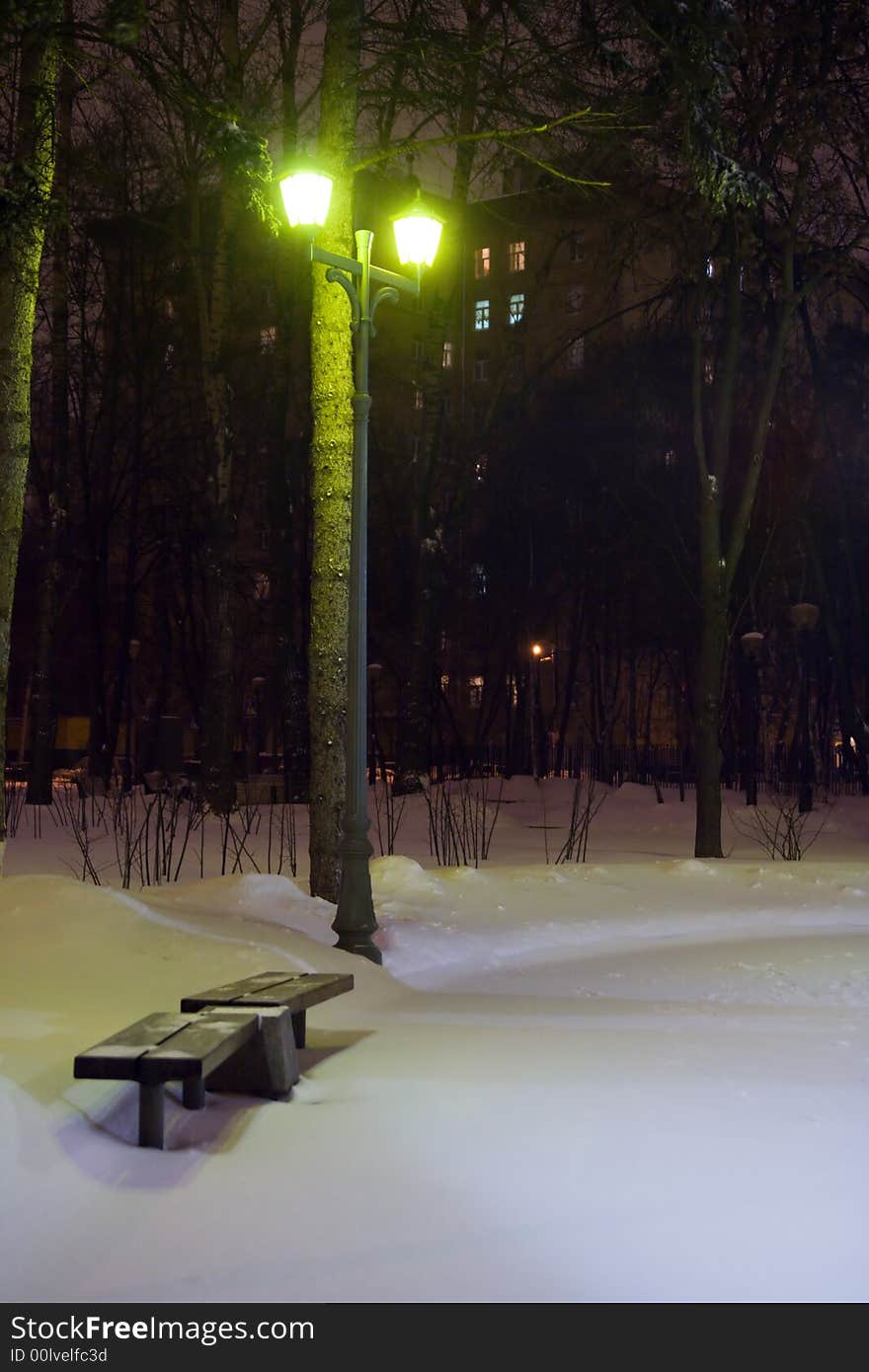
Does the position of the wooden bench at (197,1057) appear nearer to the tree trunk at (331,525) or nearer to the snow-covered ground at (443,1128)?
the snow-covered ground at (443,1128)

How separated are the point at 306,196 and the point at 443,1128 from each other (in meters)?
7.55

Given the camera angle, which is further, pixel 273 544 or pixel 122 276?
pixel 122 276

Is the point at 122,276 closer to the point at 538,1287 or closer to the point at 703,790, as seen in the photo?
the point at 703,790

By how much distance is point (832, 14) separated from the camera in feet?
61.0

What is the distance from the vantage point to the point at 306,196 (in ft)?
36.2

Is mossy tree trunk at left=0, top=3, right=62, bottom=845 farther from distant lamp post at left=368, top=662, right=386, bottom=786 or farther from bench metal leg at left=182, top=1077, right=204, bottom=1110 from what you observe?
distant lamp post at left=368, top=662, right=386, bottom=786

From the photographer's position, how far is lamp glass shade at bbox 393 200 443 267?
38.7 ft

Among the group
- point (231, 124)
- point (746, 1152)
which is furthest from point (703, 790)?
point (746, 1152)

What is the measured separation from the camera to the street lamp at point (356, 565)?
1105cm

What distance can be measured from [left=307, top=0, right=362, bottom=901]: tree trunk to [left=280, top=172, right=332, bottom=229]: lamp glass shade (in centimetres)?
193

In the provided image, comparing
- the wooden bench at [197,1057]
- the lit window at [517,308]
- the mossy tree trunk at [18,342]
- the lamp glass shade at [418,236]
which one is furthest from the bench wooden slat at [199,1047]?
the lit window at [517,308]

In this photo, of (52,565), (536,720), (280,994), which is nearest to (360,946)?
(280,994)

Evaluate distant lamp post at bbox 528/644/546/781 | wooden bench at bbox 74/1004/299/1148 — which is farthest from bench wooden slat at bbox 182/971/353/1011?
distant lamp post at bbox 528/644/546/781
